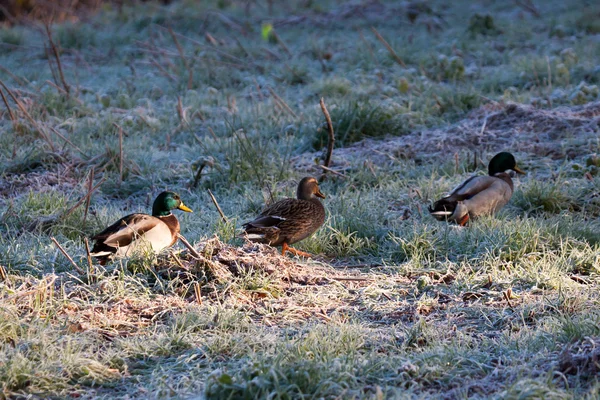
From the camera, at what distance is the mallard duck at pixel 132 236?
4559 millimetres

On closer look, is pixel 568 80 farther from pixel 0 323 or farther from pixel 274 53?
→ pixel 0 323

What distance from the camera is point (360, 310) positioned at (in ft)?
13.8

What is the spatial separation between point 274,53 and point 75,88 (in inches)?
98.1

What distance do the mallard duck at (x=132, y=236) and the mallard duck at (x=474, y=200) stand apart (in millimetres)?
1728

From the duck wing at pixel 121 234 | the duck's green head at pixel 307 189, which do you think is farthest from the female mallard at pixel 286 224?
the duck wing at pixel 121 234

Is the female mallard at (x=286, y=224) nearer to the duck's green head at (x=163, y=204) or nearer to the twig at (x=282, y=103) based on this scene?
the duck's green head at (x=163, y=204)

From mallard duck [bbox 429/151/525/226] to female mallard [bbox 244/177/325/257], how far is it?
87cm

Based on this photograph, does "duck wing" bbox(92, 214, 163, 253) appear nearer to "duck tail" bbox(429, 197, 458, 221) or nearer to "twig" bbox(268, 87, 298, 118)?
"duck tail" bbox(429, 197, 458, 221)

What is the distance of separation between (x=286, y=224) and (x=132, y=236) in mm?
878

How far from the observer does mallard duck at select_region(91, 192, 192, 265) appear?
4.56 metres

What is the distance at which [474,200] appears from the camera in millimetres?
5574

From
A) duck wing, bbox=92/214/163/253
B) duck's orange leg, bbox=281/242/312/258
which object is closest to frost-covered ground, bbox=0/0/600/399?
duck's orange leg, bbox=281/242/312/258

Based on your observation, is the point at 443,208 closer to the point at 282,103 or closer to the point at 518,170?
the point at 518,170

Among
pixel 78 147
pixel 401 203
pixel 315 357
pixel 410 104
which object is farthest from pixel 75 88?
pixel 315 357
